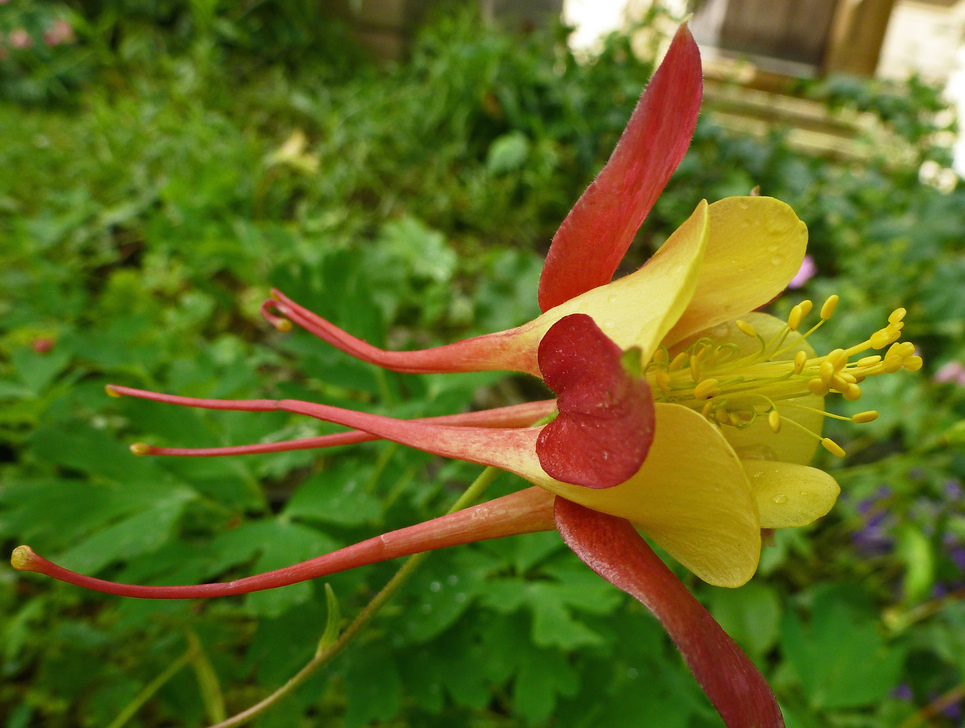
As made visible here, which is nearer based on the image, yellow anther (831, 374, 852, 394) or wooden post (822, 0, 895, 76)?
yellow anther (831, 374, 852, 394)

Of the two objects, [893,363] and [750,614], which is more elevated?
[893,363]

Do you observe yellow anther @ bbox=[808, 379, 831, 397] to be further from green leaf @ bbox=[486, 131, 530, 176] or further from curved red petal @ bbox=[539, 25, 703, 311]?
green leaf @ bbox=[486, 131, 530, 176]

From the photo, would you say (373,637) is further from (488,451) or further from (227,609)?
(488,451)

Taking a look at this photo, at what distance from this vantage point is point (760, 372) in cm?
46

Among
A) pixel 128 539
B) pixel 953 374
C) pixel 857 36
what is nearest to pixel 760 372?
pixel 128 539

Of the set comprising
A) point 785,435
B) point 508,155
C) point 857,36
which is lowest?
point 508,155

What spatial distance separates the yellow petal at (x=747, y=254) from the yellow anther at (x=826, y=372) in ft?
0.20

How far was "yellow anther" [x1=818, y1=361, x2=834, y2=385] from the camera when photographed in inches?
16.6

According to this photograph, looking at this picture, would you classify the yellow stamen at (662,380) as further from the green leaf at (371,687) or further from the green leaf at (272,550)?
the green leaf at (371,687)

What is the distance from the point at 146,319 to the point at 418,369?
106 cm

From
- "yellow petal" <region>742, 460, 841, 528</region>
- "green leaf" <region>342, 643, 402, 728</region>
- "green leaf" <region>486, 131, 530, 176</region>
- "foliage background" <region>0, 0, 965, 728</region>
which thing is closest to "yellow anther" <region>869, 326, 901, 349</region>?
"yellow petal" <region>742, 460, 841, 528</region>

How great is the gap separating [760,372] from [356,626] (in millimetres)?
353

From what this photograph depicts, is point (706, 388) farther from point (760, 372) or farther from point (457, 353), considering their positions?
point (457, 353)

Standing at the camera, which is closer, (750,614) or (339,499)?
(339,499)
